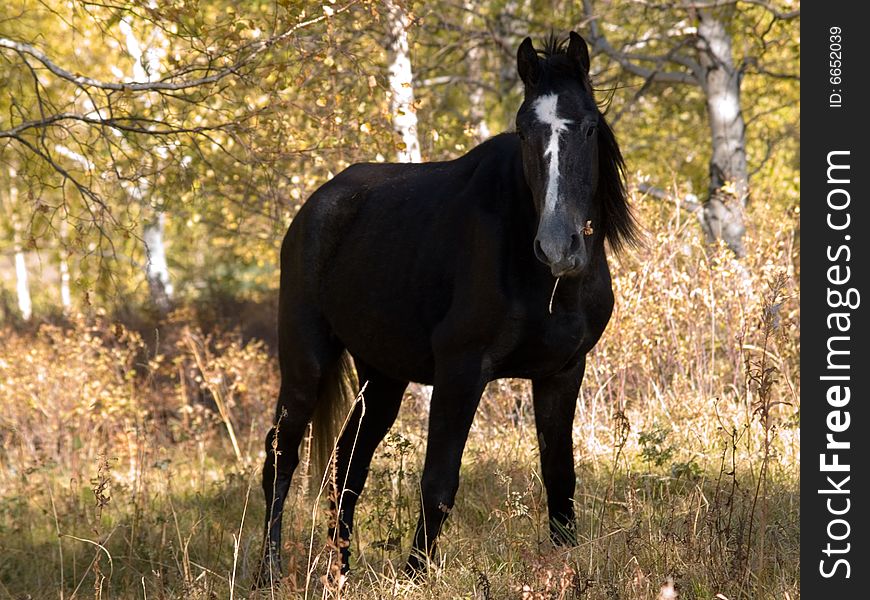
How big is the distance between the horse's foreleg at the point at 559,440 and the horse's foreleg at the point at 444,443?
433mm

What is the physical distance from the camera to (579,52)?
4.27 metres

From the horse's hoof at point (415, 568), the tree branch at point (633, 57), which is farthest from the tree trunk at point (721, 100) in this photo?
the horse's hoof at point (415, 568)

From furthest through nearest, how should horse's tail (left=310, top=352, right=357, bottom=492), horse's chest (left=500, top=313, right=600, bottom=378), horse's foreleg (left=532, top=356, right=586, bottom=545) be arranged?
1. horse's tail (left=310, top=352, right=357, bottom=492)
2. horse's foreleg (left=532, top=356, right=586, bottom=545)
3. horse's chest (left=500, top=313, right=600, bottom=378)

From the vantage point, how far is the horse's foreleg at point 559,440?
15.4 feet

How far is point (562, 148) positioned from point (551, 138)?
0.06m

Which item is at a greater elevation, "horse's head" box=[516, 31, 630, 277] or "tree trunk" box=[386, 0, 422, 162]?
"tree trunk" box=[386, 0, 422, 162]

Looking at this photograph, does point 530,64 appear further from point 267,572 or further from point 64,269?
point 64,269

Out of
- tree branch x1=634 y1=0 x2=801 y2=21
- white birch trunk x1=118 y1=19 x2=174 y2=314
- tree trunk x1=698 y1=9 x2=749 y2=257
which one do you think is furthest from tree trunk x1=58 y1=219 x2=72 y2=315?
tree trunk x1=698 y1=9 x2=749 y2=257

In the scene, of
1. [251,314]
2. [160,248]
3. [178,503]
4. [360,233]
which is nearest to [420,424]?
[178,503]

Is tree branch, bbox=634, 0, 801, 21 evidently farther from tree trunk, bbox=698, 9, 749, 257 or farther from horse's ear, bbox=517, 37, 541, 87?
horse's ear, bbox=517, 37, 541, 87

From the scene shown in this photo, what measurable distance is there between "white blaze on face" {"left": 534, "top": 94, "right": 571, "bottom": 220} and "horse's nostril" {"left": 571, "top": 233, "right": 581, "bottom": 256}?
0.45 feet

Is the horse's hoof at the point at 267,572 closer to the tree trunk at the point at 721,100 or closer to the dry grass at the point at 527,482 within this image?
the dry grass at the point at 527,482

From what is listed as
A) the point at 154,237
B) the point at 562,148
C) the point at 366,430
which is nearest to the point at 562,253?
the point at 562,148

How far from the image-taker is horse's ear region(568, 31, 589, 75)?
13.9 ft
